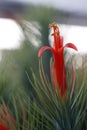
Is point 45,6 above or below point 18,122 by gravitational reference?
above

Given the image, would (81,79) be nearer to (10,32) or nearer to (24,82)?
(24,82)

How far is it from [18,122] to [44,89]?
46 mm

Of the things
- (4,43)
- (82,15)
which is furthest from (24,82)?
(82,15)

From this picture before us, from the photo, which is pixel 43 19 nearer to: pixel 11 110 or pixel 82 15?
pixel 11 110

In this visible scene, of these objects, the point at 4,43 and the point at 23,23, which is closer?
the point at 23,23

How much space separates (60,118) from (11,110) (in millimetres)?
74

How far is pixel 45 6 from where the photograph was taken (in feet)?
1.30

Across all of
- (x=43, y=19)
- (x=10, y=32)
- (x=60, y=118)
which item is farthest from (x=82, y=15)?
(x=60, y=118)

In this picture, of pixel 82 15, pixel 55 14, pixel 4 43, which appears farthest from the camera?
pixel 82 15

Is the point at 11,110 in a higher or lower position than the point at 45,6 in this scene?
lower

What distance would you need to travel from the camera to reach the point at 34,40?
0.38m

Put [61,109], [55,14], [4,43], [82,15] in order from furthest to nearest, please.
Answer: [82,15], [4,43], [55,14], [61,109]

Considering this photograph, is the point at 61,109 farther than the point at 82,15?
No

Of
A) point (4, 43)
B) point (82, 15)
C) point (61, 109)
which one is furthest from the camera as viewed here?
point (82, 15)
